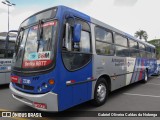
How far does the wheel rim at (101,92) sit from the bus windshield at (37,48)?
242cm

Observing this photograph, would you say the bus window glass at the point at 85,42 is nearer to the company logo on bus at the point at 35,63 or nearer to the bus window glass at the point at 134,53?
the company logo on bus at the point at 35,63

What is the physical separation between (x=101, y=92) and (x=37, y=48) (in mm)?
2794

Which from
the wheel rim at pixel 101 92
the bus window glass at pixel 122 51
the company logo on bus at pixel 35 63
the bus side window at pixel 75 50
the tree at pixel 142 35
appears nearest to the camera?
the company logo on bus at pixel 35 63

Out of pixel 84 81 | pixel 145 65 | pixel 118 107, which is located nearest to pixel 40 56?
pixel 84 81

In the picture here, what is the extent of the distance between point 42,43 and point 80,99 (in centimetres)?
185

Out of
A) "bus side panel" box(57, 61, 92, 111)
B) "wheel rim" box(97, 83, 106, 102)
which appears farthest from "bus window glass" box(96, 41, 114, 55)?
"wheel rim" box(97, 83, 106, 102)

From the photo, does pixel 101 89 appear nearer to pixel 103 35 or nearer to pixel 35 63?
pixel 103 35

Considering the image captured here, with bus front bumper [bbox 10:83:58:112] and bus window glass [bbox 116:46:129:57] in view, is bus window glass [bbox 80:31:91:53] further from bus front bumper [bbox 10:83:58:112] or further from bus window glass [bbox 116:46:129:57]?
bus window glass [bbox 116:46:129:57]

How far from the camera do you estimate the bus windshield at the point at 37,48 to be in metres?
4.13

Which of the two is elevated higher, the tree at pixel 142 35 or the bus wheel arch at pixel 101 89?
the tree at pixel 142 35

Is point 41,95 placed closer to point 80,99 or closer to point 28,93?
point 28,93

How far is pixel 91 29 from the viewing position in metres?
5.48

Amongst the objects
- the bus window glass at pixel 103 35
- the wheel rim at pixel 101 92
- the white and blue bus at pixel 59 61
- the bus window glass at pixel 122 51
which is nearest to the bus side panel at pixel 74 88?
the white and blue bus at pixel 59 61

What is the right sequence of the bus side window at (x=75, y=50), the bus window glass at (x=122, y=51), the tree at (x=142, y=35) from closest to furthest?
the bus side window at (x=75, y=50) < the bus window glass at (x=122, y=51) < the tree at (x=142, y=35)
